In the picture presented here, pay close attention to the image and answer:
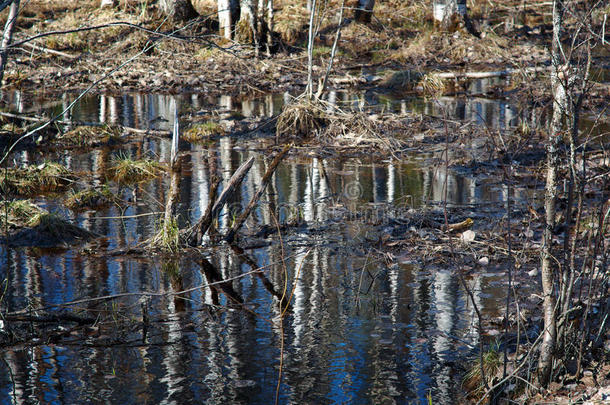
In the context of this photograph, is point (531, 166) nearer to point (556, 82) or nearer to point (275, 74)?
point (556, 82)

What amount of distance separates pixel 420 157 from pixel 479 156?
0.90m

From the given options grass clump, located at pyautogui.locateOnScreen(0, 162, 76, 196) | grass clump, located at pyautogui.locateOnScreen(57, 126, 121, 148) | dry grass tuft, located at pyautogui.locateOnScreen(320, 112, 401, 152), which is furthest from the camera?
grass clump, located at pyautogui.locateOnScreen(57, 126, 121, 148)

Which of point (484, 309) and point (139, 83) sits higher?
point (139, 83)

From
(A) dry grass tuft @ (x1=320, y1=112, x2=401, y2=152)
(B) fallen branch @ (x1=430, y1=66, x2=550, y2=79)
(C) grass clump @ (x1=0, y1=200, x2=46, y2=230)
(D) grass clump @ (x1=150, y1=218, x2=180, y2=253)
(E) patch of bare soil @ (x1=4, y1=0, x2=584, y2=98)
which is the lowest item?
(D) grass clump @ (x1=150, y1=218, x2=180, y2=253)

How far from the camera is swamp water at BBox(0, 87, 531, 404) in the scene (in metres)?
4.84

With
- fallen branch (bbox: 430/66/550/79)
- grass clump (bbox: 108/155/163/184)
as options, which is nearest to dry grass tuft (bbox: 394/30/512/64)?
fallen branch (bbox: 430/66/550/79)

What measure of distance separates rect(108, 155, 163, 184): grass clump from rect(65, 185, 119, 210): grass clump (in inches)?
37.5

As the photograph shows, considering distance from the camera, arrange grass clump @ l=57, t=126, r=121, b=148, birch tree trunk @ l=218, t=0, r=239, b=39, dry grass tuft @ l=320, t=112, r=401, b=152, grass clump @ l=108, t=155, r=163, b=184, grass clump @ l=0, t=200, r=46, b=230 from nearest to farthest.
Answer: grass clump @ l=0, t=200, r=46, b=230, grass clump @ l=108, t=155, r=163, b=184, dry grass tuft @ l=320, t=112, r=401, b=152, grass clump @ l=57, t=126, r=121, b=148, birch tree trunk @ l=218, t=0, r=239, b=39

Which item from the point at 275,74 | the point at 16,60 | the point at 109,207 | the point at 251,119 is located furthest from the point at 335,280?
the point at 16,60

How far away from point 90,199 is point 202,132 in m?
4.28

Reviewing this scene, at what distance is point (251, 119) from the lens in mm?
14086

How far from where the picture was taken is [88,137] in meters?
12.7

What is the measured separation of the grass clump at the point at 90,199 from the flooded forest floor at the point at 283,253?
0.11 feet

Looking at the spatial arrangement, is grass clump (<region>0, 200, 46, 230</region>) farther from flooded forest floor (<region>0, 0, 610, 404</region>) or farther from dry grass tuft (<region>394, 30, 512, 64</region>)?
dry grass tuft (<region>394, 30, 512, 64</region>)
